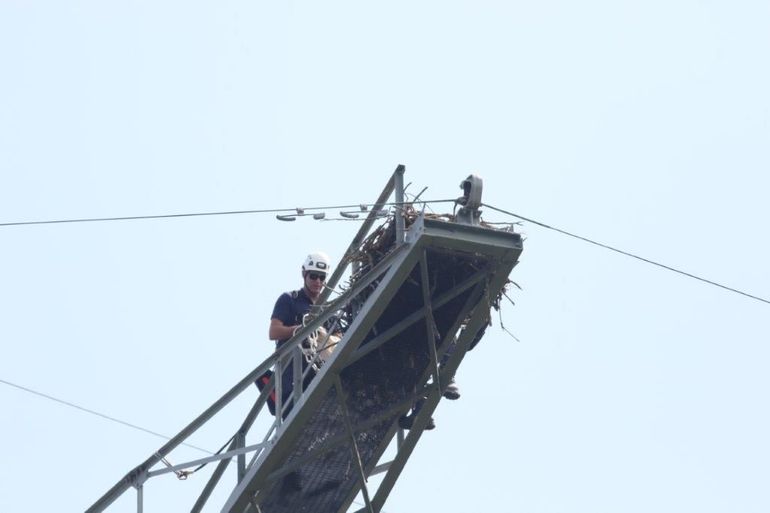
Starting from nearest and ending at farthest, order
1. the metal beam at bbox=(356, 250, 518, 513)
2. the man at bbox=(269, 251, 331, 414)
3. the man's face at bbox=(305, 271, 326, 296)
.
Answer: the metal beam at bbox=(356, 250, 518, 513) < the man at bbox=(269, 251, 331, 414) < the man's face at bbox=(305, 271, 326, 296)

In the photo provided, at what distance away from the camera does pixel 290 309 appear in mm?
14258

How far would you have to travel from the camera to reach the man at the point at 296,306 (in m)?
13.8

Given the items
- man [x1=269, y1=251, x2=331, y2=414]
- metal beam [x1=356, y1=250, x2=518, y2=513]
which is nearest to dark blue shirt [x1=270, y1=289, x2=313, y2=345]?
man [x1=269, y1=251, x2=331, y2=414]

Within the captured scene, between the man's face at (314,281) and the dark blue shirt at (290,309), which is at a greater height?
the man's face at (314,281)

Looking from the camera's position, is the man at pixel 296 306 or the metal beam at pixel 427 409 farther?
the man at pixel 296 306

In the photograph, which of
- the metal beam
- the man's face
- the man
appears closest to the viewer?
the metal beam

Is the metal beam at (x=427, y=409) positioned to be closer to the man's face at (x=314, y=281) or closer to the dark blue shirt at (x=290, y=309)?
the dark blue shirt at (x=290, y=309)

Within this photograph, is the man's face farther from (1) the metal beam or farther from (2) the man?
(1) the metal beam

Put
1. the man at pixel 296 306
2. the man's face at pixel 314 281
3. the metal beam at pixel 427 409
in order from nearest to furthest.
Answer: the metal beam at pixel 427 409 < the man at pixel 296 306 < the man's face at pixel 314 281

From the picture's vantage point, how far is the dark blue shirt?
46.5ft

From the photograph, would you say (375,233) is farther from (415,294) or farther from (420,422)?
(420,422)

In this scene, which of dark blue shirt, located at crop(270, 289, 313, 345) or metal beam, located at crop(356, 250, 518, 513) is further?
dark blue shirt, located at crop(270, 289, 313, 345)

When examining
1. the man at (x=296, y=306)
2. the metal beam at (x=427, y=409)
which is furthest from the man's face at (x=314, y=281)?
the metal beam at (x=427, y=409)

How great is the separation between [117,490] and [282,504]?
1.68 metres
